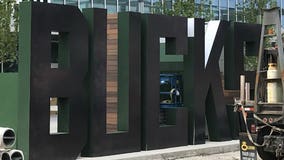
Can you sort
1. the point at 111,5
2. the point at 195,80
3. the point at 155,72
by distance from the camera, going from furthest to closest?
the point at 111,5, the point at 195,80, the point at 155,72

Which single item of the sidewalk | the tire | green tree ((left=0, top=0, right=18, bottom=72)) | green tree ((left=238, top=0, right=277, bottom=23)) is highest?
green tree ((left=238, top=0, right=277, bottom=23))

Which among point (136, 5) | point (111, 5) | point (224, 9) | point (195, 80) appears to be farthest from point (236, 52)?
point (224, 9)

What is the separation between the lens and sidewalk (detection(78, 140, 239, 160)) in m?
12.2

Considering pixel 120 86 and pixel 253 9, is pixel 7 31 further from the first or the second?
pixel 120 86

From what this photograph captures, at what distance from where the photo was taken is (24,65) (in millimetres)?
10812

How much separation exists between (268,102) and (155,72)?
4010mm

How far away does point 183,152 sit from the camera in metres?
13.2

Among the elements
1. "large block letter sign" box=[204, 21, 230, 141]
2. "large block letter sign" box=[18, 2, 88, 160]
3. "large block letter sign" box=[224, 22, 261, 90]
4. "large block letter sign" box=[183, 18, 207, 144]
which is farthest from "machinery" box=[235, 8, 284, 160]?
"large block letter sign" box=[224, 22, 261, 90]

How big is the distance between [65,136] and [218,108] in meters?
5.36

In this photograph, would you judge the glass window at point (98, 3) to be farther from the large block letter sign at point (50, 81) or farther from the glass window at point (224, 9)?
the large block letter sign at point (50, 81)

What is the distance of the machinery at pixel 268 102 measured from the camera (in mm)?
9836

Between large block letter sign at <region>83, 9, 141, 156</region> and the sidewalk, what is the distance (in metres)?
0.32

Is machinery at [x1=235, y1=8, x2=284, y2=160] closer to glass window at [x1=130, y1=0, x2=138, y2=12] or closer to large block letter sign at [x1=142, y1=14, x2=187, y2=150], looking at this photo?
large block letter sign at [x1=142, y1=14, x2=187, y2=150]

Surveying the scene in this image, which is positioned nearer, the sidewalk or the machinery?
the machinery
